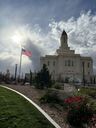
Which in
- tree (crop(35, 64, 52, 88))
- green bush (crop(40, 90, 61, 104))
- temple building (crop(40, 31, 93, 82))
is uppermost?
temple building (crop(40, 31, 93, 82))

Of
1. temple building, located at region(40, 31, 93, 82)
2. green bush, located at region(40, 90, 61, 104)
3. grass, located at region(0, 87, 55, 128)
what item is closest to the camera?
grass, located at region(0, 87, 55, 128)

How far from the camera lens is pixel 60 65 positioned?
3880 inches

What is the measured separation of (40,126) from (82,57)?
94.4 metres

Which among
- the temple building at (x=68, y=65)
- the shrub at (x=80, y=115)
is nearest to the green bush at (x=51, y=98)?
the shrub at (x=80, y=115)

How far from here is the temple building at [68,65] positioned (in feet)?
317

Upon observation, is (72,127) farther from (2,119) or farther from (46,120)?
(2,119)

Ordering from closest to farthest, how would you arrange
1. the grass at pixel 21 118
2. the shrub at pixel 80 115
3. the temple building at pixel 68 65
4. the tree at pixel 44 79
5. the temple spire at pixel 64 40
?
the grass at pixel 21 118 → the shrub at pixel 80 115 → the tree at pixel 44 79 → the temple building at pixel 68 65 → the temple spire at pixel 64 40

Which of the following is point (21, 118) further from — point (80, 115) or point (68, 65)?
point (68, 65)

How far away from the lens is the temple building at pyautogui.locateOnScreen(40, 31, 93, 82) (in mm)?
96562

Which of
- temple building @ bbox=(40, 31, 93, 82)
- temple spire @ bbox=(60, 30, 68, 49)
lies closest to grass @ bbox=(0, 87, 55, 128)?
temple building @ bbox=(40, 31, 93, 82)

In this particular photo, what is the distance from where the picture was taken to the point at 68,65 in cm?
9956

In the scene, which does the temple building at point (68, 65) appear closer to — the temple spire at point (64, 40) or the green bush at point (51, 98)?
the temple spire at point (64, 40)

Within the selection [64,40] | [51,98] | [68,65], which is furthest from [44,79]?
[64,40]

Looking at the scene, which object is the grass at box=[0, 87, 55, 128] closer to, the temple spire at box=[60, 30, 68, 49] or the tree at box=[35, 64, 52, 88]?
the tree at box=[35, 64, 52, 88]
